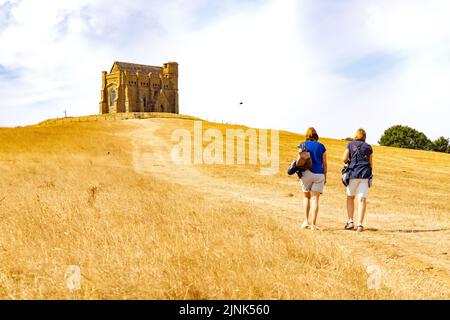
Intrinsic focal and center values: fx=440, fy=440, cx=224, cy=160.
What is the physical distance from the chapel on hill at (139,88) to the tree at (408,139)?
4926cm

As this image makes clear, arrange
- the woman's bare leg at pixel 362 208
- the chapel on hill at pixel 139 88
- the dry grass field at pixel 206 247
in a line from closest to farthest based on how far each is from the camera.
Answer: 1. the dry grass field at pixel 206 247
2. the woman's bare leg at pixel 362 208
3. the chapel on hill at pixel 139 88

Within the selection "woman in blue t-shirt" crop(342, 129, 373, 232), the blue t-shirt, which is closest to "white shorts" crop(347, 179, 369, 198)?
"woman in blue t-shirt" crop(342, 129, 373, 232)

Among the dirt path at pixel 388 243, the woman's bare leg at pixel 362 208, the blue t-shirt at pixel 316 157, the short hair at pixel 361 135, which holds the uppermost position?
the short hair at pixel 361 135

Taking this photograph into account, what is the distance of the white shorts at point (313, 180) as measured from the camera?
10.4 metres

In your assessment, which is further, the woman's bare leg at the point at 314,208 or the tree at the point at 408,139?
the tree at the point at 408,139

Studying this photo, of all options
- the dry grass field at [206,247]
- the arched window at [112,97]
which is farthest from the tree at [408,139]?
the dry grass field at [206,247]

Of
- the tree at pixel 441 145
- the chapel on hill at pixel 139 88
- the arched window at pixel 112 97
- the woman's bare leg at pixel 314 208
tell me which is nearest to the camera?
the woman's bare leg at pixel 314 208

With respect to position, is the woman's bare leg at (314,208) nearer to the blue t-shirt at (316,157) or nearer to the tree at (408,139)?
the blue t-shirt at (316,157)

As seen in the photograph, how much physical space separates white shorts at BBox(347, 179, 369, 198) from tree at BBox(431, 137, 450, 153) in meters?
90.7

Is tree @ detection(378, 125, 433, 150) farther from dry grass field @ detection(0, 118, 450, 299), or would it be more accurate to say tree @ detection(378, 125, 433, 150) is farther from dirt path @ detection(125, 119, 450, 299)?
dry grass field @ detection(0, 118, 450, 299)

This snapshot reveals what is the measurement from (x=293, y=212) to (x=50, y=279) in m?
8.55

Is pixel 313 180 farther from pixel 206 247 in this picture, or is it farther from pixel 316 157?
pixel 206 247
